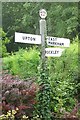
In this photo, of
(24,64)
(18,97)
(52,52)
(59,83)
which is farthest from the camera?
(24,64)

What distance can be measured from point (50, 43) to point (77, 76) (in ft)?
4.86

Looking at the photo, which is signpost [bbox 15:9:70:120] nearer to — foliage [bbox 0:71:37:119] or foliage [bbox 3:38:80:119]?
foliage [bbox 3:38:80:119]

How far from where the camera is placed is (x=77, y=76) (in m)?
6.74

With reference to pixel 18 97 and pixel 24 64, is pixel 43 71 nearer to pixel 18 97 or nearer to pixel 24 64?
pixel 18 97

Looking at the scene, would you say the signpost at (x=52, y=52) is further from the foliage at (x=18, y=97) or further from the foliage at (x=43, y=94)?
the foliage at (x=18, y=97)

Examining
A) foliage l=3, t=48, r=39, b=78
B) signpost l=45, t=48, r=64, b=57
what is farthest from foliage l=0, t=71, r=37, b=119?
foliage l=3, t=48, r=39, b=78

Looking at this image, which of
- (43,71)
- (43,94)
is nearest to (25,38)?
(43,71)

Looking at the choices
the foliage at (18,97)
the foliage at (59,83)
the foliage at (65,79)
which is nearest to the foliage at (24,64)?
the foliage at (59,83)

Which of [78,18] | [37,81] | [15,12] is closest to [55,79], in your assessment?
[37,81]

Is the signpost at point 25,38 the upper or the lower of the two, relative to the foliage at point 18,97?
upper

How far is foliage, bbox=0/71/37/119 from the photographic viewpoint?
195 inches

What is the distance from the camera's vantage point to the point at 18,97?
4.99 metres

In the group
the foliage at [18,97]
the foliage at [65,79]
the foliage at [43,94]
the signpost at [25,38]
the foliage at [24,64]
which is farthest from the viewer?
the foliage at [24,64]

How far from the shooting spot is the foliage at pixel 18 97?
4957mm
